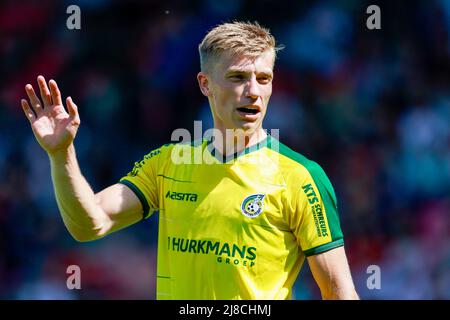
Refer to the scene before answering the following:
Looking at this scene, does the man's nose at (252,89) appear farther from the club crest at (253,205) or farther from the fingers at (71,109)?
the fingers at (71,109)

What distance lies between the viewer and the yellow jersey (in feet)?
12.6

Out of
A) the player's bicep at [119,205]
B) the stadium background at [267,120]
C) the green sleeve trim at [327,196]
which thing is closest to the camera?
the green sleeve trim at [327,196]

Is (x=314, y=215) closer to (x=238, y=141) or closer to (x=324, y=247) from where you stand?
(x=324, y=247)

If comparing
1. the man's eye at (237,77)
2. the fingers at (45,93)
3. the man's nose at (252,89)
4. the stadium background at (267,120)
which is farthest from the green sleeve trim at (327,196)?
the stadium background at (267,120)

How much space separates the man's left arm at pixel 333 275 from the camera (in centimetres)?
370

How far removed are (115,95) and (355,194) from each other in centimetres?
287

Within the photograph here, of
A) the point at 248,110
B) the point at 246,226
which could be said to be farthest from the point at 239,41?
the point at 246,226

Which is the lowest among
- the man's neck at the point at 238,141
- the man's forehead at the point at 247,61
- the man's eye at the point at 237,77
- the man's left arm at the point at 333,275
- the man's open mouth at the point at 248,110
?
the man's left arm at the point at 333,275

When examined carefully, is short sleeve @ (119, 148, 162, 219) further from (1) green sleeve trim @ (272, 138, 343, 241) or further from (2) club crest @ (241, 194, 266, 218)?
(1) green sleeve trim @ (272, 138, 343, 241)

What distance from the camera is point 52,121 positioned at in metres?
3.81

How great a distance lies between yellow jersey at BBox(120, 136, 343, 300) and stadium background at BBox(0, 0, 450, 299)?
13.4ft

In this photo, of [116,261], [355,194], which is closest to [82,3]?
[116,261]

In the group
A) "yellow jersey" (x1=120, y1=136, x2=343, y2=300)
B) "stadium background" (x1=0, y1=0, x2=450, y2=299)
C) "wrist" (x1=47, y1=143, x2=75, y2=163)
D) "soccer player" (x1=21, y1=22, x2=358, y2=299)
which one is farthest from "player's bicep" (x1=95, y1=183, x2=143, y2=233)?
"stadium background" (x1=0, y1=0, x2=450, y2=299)

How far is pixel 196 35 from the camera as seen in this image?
863 centimetres
